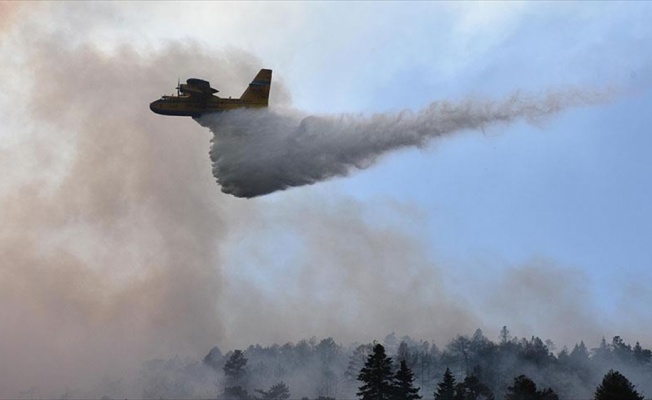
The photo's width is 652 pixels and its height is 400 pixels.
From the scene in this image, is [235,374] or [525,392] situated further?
[235,374]

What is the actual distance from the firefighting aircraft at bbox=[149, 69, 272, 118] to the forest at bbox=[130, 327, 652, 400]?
32703mm

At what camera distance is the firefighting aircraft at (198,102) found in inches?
3546

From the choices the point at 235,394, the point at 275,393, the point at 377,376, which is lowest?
the point at 377,376

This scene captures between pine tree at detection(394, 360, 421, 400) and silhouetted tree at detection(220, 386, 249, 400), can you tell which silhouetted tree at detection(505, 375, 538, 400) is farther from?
silhouetted tree at detection(220, 386, 249, 400)

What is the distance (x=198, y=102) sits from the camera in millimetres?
90188

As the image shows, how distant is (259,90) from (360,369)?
5891 cm

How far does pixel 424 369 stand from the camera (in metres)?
178

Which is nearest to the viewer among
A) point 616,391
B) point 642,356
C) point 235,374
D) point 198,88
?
point 616,391

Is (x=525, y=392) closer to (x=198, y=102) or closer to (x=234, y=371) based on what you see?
(x=198, y=102)

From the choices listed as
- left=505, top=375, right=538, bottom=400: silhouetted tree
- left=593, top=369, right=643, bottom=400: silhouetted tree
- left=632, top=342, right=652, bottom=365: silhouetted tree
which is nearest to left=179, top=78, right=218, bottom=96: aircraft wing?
left=505, top=375, right=538, bottom=400: silhouetted tree

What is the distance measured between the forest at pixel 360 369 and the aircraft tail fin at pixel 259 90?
106 ft

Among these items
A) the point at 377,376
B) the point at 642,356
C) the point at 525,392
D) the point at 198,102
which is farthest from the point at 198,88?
the point at 642,356

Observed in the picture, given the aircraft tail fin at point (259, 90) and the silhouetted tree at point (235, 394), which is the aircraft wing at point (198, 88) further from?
the silhouetted tree at point (235, 394)

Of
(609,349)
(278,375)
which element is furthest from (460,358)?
(278,375)
